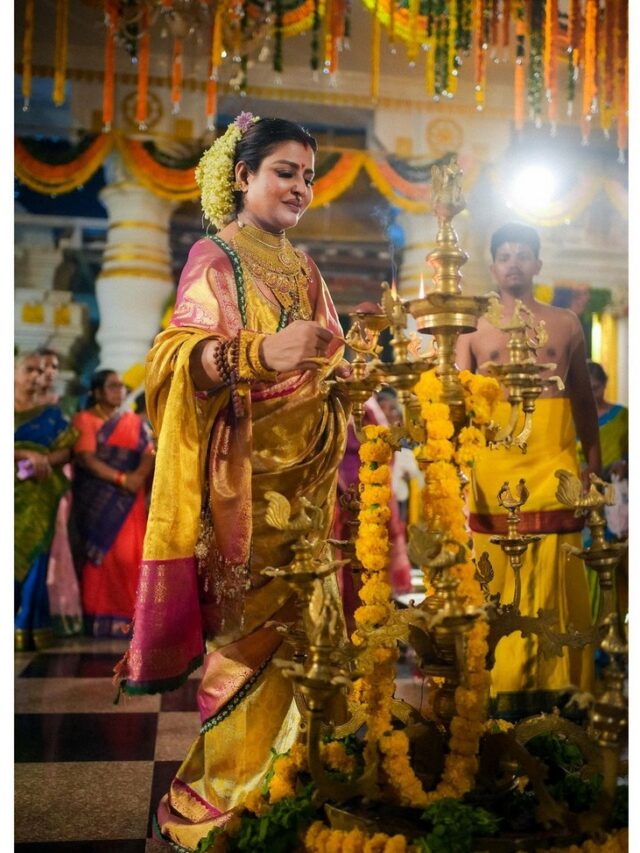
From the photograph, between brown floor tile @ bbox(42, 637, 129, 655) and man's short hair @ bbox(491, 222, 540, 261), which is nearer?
man's short hair @ bbox(491, 222, 540, 261)

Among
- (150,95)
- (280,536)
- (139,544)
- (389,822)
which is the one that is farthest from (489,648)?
(150,95)

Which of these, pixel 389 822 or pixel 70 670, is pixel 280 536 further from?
pixel 70 670

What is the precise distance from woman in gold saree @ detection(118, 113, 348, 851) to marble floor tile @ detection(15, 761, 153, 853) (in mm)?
170

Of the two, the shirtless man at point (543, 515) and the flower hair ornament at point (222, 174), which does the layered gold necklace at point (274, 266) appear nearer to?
the flower hair ornament at point (222, 174)

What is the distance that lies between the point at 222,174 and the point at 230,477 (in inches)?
28.3

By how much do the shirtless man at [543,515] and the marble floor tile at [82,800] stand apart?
1.20 metres

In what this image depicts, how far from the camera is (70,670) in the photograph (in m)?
4.29

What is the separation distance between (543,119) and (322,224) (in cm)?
183

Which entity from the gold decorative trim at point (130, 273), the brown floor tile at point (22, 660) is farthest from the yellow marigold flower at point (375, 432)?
the gold decorative trim at point (130, 273)

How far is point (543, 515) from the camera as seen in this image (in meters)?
3.06

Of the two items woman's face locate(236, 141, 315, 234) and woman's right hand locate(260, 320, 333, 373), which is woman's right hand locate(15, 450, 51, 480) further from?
woman's right hand locate(260, 320, 333, 373)

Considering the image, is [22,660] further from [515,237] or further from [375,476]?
[375,476]

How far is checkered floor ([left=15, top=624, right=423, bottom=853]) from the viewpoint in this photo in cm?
218

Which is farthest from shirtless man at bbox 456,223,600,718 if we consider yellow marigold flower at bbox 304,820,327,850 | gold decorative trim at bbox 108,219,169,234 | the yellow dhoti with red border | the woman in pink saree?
gold decorative trim at bbox 108,219,169,234
